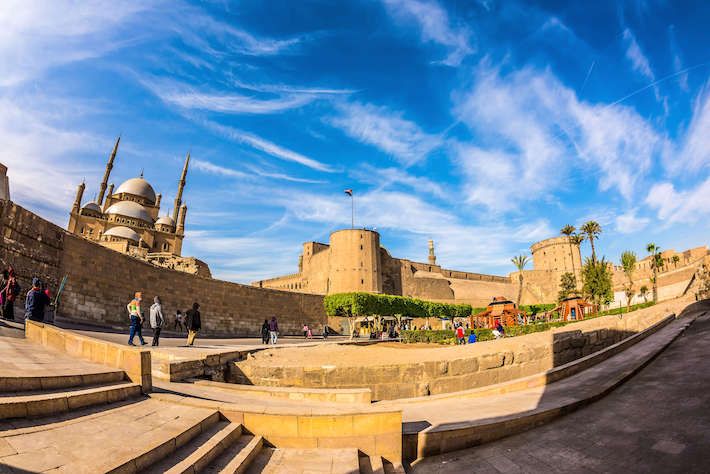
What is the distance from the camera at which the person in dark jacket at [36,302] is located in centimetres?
825

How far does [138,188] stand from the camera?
5603 centimetres

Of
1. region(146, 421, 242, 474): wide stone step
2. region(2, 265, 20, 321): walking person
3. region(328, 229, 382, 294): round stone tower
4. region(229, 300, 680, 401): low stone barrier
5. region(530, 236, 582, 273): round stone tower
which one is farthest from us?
region(530, 236, 582, 273): round stone tower

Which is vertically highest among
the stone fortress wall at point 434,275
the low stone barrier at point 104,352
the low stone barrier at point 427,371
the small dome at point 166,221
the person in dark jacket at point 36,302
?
the small dome at point 166,221

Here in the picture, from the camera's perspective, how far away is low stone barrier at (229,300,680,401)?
8.21m

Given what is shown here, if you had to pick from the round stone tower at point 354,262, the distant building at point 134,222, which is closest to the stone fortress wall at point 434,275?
the round stone tower at point 354,262

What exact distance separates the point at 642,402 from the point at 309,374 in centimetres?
624

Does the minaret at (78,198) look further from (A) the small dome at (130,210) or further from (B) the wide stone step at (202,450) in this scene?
(B) the wide stone step at (202,450)

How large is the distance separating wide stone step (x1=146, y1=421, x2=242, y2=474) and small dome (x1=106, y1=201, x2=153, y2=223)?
54.3m

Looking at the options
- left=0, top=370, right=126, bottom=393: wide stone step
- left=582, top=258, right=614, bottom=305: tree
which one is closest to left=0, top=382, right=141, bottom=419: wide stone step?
left=0, top=370, right=126, bottom=393: wide stone step

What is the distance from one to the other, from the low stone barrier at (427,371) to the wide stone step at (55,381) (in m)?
4.57

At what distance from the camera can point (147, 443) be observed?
118 inches

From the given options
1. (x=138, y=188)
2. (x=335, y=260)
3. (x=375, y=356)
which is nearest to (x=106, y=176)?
(x=138, y=188)

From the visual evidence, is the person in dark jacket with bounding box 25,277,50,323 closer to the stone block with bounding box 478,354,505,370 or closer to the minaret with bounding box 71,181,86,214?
the stone block with bounding box 478,354,505,370

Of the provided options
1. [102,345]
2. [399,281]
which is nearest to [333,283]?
[399,281]
